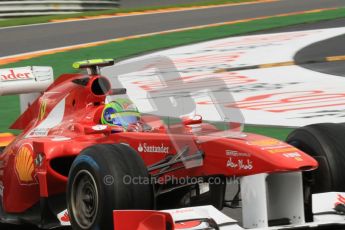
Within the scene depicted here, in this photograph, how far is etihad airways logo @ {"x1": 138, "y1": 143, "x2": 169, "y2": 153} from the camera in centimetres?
681

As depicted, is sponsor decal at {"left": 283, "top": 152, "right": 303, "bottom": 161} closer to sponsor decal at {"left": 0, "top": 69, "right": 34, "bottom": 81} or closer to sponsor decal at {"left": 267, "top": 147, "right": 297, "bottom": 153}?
sponsor decal at {"left": 267, "top": 147, "right": 297, "bottom": 153}

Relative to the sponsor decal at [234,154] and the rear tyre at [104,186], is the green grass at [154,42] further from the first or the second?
the sponsor decal at [234,154]

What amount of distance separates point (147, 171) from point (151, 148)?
1.80 ft

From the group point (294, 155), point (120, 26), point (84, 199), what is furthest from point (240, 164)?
point (120, 26)

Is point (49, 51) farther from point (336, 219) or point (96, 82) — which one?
point (336, 219)

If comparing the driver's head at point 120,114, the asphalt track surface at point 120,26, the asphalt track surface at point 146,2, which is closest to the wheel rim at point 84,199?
the driver's head at point 120,114

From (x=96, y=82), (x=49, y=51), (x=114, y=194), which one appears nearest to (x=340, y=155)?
(x=114, y=194)

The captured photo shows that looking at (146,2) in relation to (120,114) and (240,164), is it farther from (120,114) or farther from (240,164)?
(240,164)

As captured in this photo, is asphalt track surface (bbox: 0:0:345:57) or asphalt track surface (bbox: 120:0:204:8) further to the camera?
asphalt track surface (bbox: 120:0:204:8)

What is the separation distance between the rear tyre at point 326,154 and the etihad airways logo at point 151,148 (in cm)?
103

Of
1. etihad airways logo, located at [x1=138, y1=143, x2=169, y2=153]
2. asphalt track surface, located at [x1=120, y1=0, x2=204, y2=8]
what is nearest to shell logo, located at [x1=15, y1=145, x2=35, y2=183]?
etihad airways logo, located at [x1=138, y1=143, x2=169, y2=153]

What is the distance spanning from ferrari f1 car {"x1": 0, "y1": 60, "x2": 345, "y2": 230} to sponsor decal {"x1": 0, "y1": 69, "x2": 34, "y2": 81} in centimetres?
63

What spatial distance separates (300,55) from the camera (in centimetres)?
1762

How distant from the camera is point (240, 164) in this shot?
20.6ft
